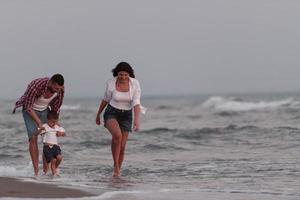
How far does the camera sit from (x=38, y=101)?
1034 cm

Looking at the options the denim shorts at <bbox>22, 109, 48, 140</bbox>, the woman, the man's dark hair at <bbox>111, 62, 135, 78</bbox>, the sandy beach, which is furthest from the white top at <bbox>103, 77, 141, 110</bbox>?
the sandy beach

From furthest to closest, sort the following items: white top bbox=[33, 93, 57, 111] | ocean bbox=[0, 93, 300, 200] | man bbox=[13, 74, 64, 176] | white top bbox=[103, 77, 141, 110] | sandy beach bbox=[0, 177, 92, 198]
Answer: white top bbox=[103, 77, 141, 110] < white top bbox=[33, 93, 57, 111] < man bbox=[13, 74, 64, 176] < ocean bbox=[0, 93, 300, 200] < sandy beach bbox=[0, 177, 92, 198]

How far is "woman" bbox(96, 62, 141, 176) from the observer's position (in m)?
10.5

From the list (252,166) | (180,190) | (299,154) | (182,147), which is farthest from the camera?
(182,147)

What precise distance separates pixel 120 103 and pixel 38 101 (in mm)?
1179

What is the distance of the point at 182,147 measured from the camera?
52.6 ft

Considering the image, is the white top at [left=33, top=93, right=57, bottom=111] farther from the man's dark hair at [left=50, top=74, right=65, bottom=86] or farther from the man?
the man's dark hair at [left=50, top=74, right=65, bottom=86]

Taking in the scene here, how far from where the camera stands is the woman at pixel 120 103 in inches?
415

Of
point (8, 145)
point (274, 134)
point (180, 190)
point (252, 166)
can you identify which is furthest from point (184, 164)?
point (274, 134)

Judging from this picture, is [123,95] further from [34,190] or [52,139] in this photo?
[34,190]

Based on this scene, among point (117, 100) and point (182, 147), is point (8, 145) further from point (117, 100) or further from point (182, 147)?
point (117, 100)

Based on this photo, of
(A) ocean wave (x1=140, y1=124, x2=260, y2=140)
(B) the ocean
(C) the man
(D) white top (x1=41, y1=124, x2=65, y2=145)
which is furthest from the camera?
(A) ocean wave (x1=140, y1=124, x2=260, y2=140)

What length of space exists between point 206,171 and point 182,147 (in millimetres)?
4932

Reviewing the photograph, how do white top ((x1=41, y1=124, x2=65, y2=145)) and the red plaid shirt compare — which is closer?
the red plaid shirt
